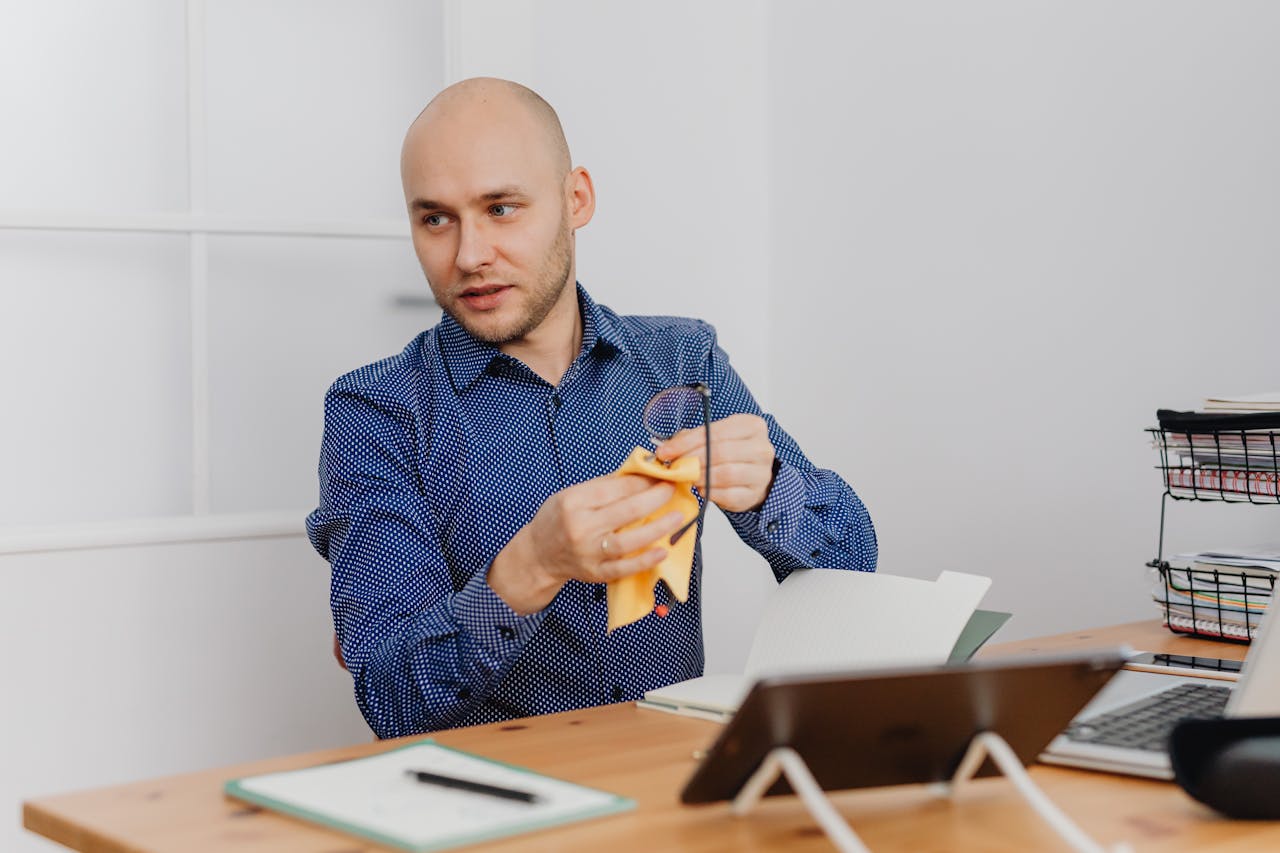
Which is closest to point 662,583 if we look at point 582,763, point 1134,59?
point 582,763

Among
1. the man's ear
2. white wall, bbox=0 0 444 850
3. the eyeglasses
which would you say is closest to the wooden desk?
the eyeglasses

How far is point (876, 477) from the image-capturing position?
2.70 m

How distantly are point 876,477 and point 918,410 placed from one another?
166mm

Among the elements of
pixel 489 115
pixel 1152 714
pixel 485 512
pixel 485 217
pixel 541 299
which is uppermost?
pixel 489 115

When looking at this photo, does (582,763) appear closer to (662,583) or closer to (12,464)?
(662,583)

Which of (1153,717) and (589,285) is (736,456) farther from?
(589,285)

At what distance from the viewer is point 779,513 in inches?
62.6

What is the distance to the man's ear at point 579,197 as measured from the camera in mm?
1919

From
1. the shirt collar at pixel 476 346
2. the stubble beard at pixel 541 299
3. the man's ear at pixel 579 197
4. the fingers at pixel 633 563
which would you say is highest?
the man's ear at pixel 579 197

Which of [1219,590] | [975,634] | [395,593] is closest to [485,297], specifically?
[395,593]

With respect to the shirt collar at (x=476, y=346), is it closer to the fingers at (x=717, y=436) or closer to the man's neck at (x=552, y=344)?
the man's neck at (x=552, y=344)

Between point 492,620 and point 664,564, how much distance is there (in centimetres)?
21

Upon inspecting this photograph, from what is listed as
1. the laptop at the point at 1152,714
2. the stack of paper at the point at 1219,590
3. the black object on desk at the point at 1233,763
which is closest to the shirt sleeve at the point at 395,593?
the laptop at the point at 1152,714

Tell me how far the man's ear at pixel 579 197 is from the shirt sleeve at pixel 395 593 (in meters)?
0.38
